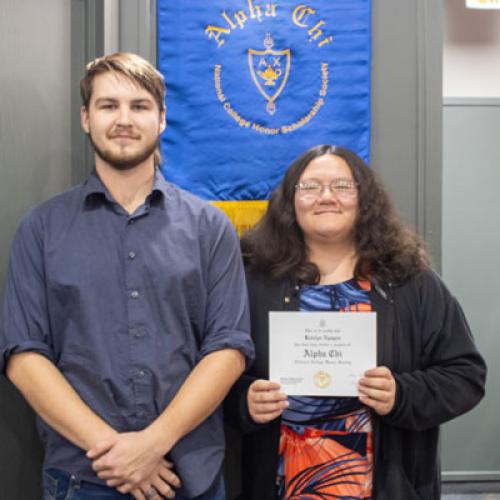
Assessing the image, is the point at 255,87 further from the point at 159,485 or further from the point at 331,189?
the point at 159,485

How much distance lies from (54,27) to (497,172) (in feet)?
8.95

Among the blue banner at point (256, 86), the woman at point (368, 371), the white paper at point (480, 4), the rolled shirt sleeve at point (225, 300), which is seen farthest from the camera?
the white paper at point (480, 4)

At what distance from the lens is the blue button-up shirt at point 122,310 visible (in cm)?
158

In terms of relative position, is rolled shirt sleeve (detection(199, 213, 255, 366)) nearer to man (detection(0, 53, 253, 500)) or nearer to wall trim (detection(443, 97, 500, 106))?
man (detection(0, 53, 253, 500))

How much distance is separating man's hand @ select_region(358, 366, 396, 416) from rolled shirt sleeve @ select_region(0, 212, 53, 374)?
780 millimetres

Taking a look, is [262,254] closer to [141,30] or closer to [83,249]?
[83,249]

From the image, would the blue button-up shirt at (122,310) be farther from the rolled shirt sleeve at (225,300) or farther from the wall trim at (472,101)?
the wall trim at (472,101)

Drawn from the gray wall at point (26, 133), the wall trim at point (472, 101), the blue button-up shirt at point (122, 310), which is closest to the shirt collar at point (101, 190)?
the blue button-up shirt at point (122, 310)

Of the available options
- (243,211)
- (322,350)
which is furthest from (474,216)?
(322,350)

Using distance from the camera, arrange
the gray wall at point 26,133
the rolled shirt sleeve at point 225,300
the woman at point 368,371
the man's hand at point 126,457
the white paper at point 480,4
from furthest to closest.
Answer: the white paper at point 480,4 → the gray wall at point 26,133 → the woman at point 368,371 → the rolled shirt sleeve at point 225,300 → the man's hand at point 126,457

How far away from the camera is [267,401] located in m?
1.69

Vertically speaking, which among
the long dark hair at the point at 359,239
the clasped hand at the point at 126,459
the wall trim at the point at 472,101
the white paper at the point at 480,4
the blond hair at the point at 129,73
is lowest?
the clasped hand at the point at 126,459

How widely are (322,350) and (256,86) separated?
3.46ft

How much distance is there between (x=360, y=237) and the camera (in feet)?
6.27
